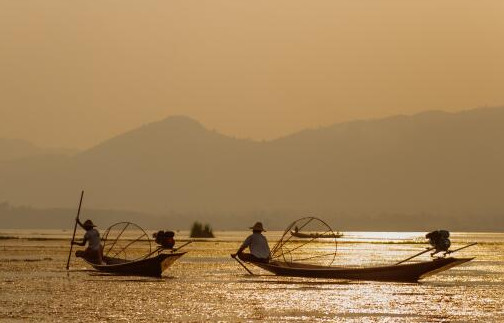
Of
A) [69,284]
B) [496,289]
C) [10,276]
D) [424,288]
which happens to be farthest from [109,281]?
[496,289]

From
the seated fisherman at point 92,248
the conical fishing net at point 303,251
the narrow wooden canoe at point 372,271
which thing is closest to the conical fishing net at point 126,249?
the seated fisherman at point 92,248

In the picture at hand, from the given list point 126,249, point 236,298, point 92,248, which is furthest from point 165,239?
point 126,249

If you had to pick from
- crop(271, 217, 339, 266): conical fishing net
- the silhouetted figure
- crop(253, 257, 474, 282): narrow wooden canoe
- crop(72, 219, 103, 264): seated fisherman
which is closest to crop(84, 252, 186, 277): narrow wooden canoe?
crop(72, 219, 103, 264): seated fisherman

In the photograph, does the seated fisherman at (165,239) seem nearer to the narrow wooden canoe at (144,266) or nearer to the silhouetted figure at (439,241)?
the narrow wooden canoe at (144,266)

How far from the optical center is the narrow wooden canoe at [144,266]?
4372cm

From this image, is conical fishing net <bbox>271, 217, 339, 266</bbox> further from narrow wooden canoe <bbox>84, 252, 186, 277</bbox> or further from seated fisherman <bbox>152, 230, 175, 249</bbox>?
narrow wooden canoe <bbox>84, 252, 186, 277</bbox>

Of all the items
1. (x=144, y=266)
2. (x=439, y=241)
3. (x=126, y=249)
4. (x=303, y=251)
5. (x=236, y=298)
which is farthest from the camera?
(x=303, y=251)

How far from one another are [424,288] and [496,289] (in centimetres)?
266

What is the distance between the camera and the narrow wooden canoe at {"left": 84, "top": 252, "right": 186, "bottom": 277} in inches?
1721

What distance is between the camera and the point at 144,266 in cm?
4419

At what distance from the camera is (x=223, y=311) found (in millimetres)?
30719

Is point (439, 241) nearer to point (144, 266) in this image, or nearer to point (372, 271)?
point (372, 271)

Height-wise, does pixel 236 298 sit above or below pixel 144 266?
below

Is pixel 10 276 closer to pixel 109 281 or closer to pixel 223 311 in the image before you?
pixel 109 281
